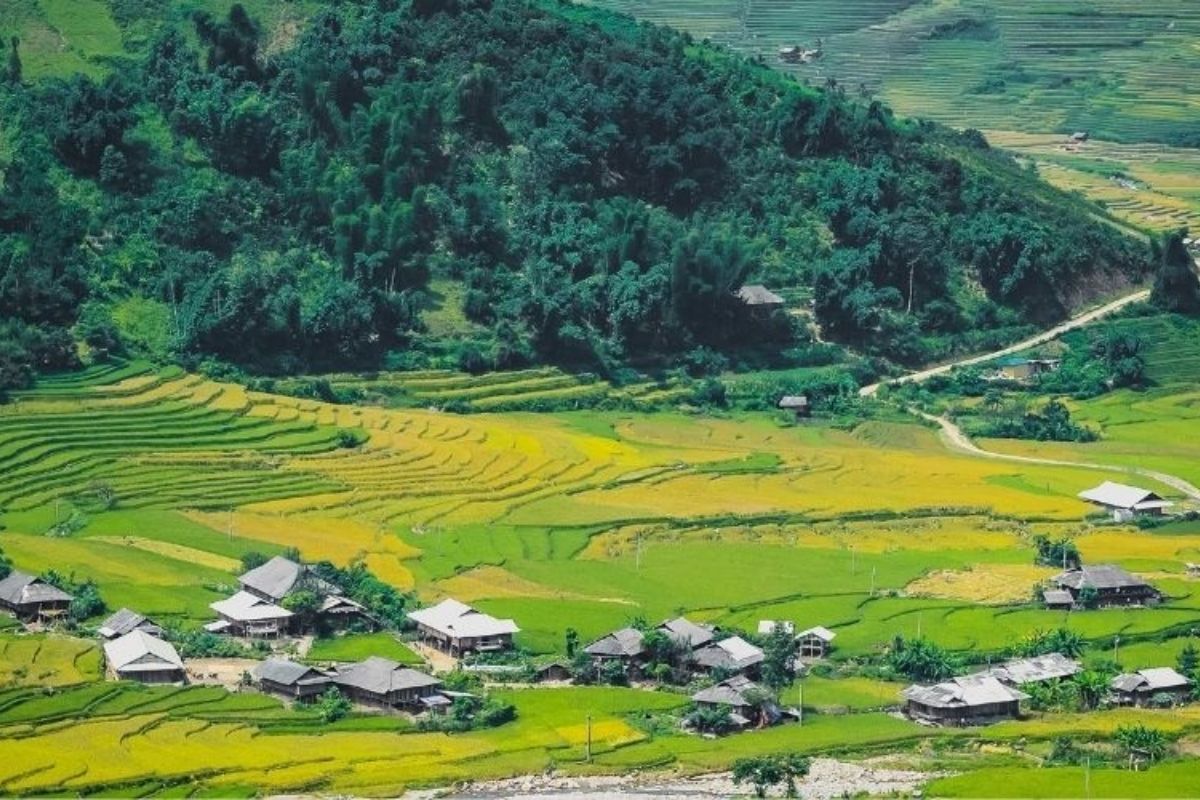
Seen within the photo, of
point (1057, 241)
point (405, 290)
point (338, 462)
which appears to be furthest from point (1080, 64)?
point (338, 462)

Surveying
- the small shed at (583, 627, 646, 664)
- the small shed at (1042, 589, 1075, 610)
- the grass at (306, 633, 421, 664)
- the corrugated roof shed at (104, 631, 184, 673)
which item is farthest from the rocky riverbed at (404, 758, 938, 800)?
the small shed at (1042, 589, 1075, 610)

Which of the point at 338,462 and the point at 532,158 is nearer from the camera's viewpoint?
the point at 338,462

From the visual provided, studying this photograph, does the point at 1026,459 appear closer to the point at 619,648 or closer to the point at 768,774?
the point at 619,648

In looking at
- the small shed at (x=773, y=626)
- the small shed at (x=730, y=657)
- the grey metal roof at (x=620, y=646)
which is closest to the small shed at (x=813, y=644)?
the small shed at (x=773, y=626)

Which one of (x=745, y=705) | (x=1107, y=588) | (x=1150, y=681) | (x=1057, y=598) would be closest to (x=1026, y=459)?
(x=1107, y=588)

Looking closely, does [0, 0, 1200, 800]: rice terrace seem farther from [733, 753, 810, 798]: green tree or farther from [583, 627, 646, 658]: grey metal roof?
[583, 627, 646, 658]: grey metal roof

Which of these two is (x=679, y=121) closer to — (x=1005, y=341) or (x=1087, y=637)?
(x=1005, y=341)
